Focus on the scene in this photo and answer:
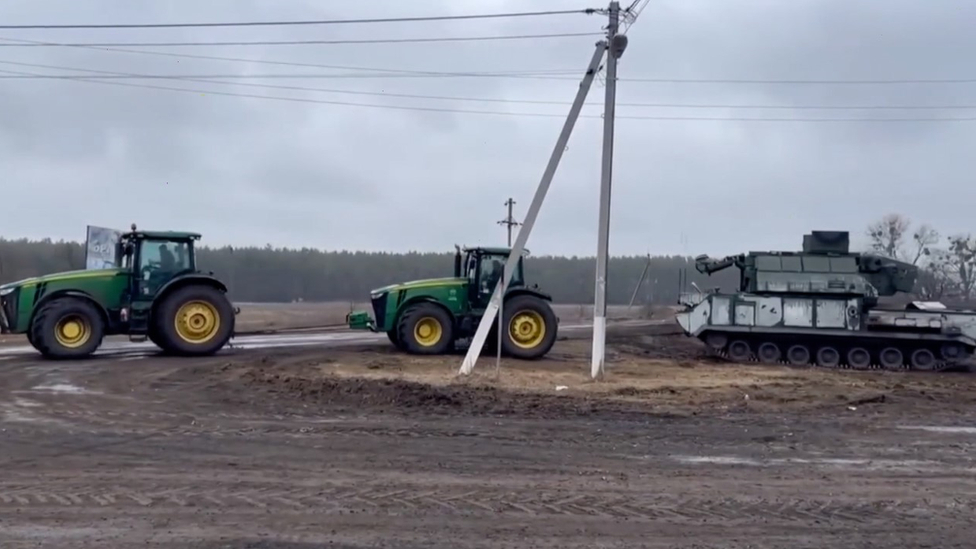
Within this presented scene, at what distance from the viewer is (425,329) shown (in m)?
22.2

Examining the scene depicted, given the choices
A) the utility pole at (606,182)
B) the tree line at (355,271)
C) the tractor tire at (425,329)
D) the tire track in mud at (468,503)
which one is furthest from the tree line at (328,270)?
the tire track in mud at (468,503)

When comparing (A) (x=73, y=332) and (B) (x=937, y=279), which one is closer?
(A) (x=73, y=332)

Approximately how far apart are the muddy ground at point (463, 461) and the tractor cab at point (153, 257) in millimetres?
2187

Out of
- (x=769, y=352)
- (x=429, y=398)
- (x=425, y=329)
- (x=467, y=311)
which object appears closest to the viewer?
(x=429, y=398)

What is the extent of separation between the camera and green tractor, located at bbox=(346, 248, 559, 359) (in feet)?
72.4

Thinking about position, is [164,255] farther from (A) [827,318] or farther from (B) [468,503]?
(A) [827,318]

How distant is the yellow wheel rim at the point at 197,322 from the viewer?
67.1 feet

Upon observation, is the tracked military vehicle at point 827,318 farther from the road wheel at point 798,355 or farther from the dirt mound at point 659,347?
the dirt mound at point 659,347

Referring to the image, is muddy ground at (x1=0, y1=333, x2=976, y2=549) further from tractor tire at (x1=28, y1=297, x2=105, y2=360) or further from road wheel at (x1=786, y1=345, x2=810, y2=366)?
road wheel at (x1=786, y1=345, x2=810, y2=366)

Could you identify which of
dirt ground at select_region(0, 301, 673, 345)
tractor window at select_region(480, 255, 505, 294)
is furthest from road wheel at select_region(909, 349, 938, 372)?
dirt ground at select_region(0, 301, 673, 345)

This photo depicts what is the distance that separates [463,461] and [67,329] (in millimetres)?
11918

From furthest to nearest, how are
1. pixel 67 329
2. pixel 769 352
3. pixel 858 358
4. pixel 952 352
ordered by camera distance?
1. pixel 769 352
2. pixel 858 358
3. pixel 952 352
4. pixel 67 329

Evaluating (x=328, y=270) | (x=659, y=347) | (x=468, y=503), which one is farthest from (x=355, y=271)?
(x=468, y=503)

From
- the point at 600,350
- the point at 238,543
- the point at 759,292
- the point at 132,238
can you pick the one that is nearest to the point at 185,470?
the point at 238,543
